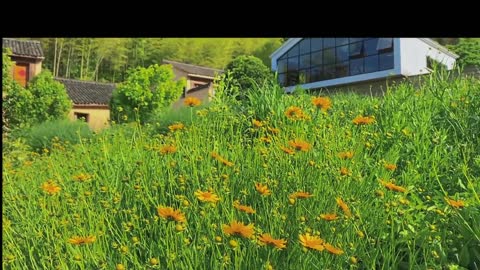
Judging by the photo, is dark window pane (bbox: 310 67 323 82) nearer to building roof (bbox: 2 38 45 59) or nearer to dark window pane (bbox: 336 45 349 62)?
dark window pane (bbox: 336 45 349 62)

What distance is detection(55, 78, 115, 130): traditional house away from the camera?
23344 millimetres

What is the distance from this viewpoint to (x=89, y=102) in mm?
24109

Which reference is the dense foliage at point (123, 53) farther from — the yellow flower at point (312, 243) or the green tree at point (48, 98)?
the yellow flower at point (312, 243)

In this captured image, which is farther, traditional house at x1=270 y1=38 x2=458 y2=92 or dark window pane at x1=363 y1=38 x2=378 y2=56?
dark window pane at x1=363 y1=38 x2=378 y2=56

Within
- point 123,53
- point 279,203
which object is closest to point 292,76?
point 279,203

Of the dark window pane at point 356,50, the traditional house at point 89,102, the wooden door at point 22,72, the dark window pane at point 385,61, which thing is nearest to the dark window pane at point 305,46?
the dark window pane at point 356,50

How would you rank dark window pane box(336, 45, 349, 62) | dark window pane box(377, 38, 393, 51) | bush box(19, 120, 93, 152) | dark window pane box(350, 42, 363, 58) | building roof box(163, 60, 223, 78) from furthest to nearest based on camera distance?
building roof box(163, 60, 223, 78), dark window pane box(336, 45, 349, 62), dark window pane box(350, 42, 363, 58), dark window pane box(377, 38, 393, 51), bush box(19, 120, 93, 152)

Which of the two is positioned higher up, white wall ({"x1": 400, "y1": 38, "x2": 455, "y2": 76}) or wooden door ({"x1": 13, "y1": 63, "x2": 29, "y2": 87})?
white wall ({"x1": 400, "y1": 38, "x2": 455, "y2": 76})

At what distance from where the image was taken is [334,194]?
1596 millimetres

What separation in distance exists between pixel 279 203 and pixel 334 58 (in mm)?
19367

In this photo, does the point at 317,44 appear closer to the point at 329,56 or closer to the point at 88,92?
the point at 329,56

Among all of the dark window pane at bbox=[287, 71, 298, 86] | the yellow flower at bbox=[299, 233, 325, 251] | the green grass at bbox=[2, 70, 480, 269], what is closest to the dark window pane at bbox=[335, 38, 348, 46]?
the dark window pane at bbox=[287, 71, 298, 86]

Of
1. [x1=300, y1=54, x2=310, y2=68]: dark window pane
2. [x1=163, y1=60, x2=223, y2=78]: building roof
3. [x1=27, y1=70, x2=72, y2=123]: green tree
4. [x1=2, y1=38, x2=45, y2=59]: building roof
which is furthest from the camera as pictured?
[x1=163, y1=60, x2=223, y2=78]: building roof
